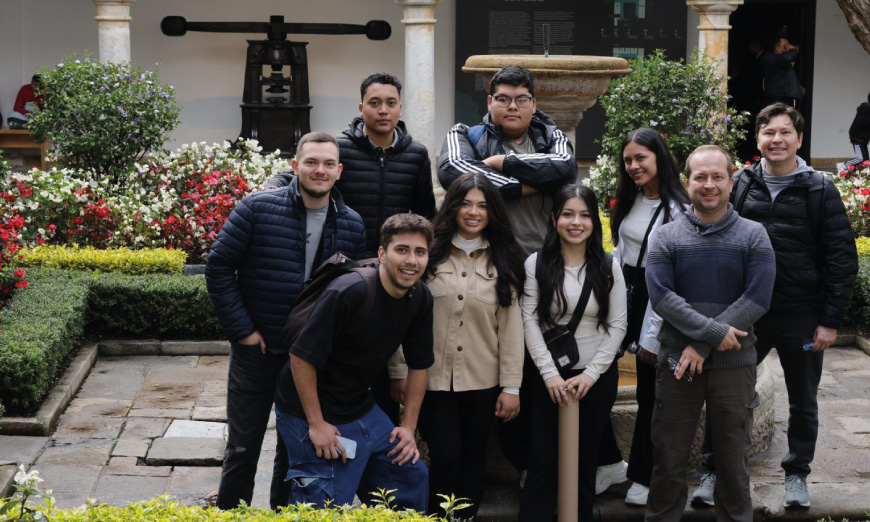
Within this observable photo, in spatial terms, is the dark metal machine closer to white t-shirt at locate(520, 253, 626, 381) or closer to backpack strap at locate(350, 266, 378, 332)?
white t-shirt at locate(520, 253, 626, 381)

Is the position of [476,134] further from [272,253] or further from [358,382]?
[358,382]

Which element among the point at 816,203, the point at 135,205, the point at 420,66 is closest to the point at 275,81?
the point at 420,66

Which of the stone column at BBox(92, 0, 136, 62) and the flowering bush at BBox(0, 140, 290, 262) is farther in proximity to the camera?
the stone column at BBox(92, 0, 136, 62)

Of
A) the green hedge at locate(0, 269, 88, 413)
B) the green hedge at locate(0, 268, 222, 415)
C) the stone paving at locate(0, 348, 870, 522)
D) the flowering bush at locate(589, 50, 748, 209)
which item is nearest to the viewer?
the stone paving at locate(0, 348, 870, 522)

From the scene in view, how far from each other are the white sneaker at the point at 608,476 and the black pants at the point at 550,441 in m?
0.49

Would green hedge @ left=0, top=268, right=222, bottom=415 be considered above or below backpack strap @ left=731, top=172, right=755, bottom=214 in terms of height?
below

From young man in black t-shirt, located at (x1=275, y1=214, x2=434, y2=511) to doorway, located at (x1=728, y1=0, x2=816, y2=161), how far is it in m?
12.3

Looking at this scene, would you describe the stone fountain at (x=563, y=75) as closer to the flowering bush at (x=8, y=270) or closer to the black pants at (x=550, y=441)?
Answer: the flowering bush at (x=8, y=270)

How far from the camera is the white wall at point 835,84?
16.8m

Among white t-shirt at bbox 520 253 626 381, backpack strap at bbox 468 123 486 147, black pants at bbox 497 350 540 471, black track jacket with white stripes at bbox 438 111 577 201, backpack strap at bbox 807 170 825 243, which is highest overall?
backpack strap at bbox 468 123 486 147

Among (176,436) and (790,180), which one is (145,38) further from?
(790,180)

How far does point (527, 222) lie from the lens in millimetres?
5148

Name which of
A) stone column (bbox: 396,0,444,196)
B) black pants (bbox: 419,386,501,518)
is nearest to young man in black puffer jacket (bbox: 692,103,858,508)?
black pants (bbox: 419,386,501,518)

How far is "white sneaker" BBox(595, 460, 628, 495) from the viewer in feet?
17.8
